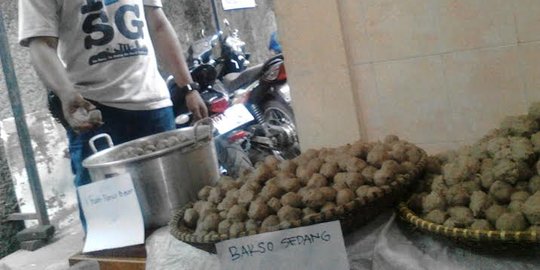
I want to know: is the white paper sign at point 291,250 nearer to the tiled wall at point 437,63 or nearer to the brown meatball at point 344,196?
the brown meatball at point 344,196

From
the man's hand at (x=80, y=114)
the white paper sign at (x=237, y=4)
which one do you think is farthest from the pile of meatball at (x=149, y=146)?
the white paper sign at (x=237, y=4)

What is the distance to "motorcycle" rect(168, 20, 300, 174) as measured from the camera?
12.6 ft

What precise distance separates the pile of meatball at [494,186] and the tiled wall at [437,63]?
1.41ft

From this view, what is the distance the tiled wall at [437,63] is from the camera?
1.55 metres

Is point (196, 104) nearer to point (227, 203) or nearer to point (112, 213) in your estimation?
point (112, 213)

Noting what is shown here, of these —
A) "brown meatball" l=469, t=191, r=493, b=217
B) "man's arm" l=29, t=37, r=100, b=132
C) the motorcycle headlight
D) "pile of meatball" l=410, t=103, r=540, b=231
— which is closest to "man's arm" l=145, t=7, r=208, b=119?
"man's arm" l=29, t=37, r=100, b=132

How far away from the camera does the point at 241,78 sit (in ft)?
14.5

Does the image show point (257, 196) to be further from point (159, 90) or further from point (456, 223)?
point (159, 90)

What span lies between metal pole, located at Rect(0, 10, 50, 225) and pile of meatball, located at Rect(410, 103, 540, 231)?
3.45 m

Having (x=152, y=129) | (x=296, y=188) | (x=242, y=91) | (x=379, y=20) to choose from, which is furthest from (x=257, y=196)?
(x=242, y=91)

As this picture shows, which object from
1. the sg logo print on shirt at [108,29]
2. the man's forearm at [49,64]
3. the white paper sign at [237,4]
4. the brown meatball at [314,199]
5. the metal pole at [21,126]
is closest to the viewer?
the brown meatball at [314,199]

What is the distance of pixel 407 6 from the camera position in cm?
165

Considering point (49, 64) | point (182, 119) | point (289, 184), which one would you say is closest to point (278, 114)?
point (182, 119)

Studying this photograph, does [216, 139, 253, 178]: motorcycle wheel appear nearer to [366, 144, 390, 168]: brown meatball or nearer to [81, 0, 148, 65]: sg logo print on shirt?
[81, 0, 148, 65]: sg logo print on shirt
